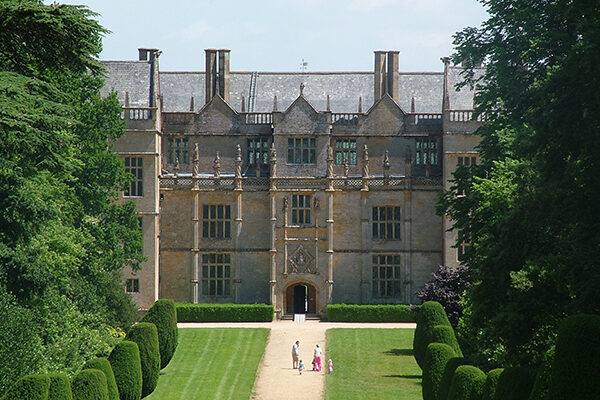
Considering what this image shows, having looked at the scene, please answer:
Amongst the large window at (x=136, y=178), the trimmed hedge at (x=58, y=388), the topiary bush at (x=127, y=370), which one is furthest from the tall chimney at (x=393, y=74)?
the trimmed hedge at (x=58, y=388)

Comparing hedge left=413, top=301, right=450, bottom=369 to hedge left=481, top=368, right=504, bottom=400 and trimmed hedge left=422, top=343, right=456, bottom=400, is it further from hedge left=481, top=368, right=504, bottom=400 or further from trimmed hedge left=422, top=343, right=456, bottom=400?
hedge left=481, top=368, right=504, bottom=400

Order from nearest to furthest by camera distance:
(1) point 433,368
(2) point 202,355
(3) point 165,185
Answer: (1) point 433,368
(2) point 202,355
(3) point 165,185

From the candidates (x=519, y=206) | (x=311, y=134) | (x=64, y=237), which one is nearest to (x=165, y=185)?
(x=311, y=134)

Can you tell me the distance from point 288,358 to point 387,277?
12.1 meters

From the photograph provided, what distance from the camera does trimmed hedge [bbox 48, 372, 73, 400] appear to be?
848 inches

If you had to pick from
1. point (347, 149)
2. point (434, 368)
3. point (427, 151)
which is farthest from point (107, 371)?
point (427, 151)

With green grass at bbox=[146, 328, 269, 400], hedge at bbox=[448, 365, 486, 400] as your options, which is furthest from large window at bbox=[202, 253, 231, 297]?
hedge at bbox=[448, 365, 486, 400]

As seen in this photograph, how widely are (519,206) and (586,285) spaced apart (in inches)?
139

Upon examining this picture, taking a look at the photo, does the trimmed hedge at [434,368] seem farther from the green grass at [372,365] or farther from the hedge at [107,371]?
the hedge at [107,371]

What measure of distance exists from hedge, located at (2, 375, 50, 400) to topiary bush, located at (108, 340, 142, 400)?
26.3 feet

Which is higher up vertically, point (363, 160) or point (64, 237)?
point (363, 160)

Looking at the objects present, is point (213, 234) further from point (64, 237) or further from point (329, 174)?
point (64, 237)

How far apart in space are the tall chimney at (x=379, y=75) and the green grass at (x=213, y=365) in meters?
13.5

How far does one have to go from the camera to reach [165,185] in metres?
51.8
